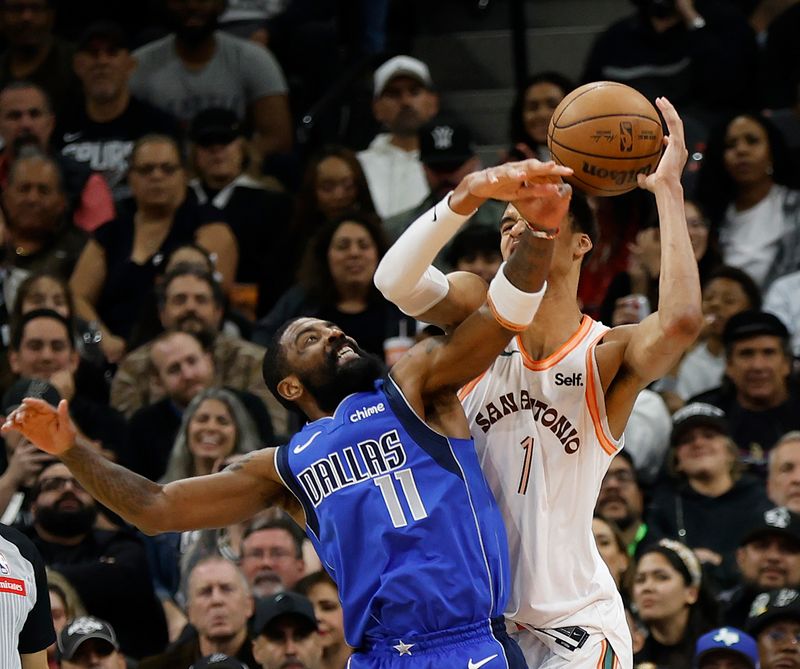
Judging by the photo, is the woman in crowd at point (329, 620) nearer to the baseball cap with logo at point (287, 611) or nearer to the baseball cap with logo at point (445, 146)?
the baseball cap with logo at point (287, 611)

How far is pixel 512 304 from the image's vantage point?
17.2 ft

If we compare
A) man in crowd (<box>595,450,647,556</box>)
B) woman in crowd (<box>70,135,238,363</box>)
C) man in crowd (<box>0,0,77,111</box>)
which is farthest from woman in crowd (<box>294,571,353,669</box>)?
man in crowd (<box>0,0,77,111</box>)

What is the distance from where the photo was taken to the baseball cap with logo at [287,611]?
8.10 meters

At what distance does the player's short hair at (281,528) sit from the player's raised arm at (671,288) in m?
3.73

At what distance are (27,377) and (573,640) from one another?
519 cm

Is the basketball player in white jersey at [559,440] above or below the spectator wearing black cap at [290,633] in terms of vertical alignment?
above

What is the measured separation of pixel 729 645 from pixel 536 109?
180 inches

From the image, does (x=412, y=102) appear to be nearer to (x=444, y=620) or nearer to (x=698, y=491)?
(x=698, y=491)

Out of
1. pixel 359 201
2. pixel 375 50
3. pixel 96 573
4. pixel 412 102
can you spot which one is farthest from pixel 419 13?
pixel 96 573

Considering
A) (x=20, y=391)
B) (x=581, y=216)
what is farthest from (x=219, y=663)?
(x=581, y=216)

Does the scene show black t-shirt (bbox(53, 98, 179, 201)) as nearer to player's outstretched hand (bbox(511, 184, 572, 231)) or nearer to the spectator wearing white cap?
the spectator wearing white cap

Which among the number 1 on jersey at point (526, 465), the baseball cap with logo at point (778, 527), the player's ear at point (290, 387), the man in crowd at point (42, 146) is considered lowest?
the baseball cap with logo at point (778, 527)

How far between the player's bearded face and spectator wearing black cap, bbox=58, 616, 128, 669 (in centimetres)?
261

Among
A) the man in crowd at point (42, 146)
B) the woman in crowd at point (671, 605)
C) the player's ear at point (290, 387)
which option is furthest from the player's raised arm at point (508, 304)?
the man in crowd at point (42, 146)
